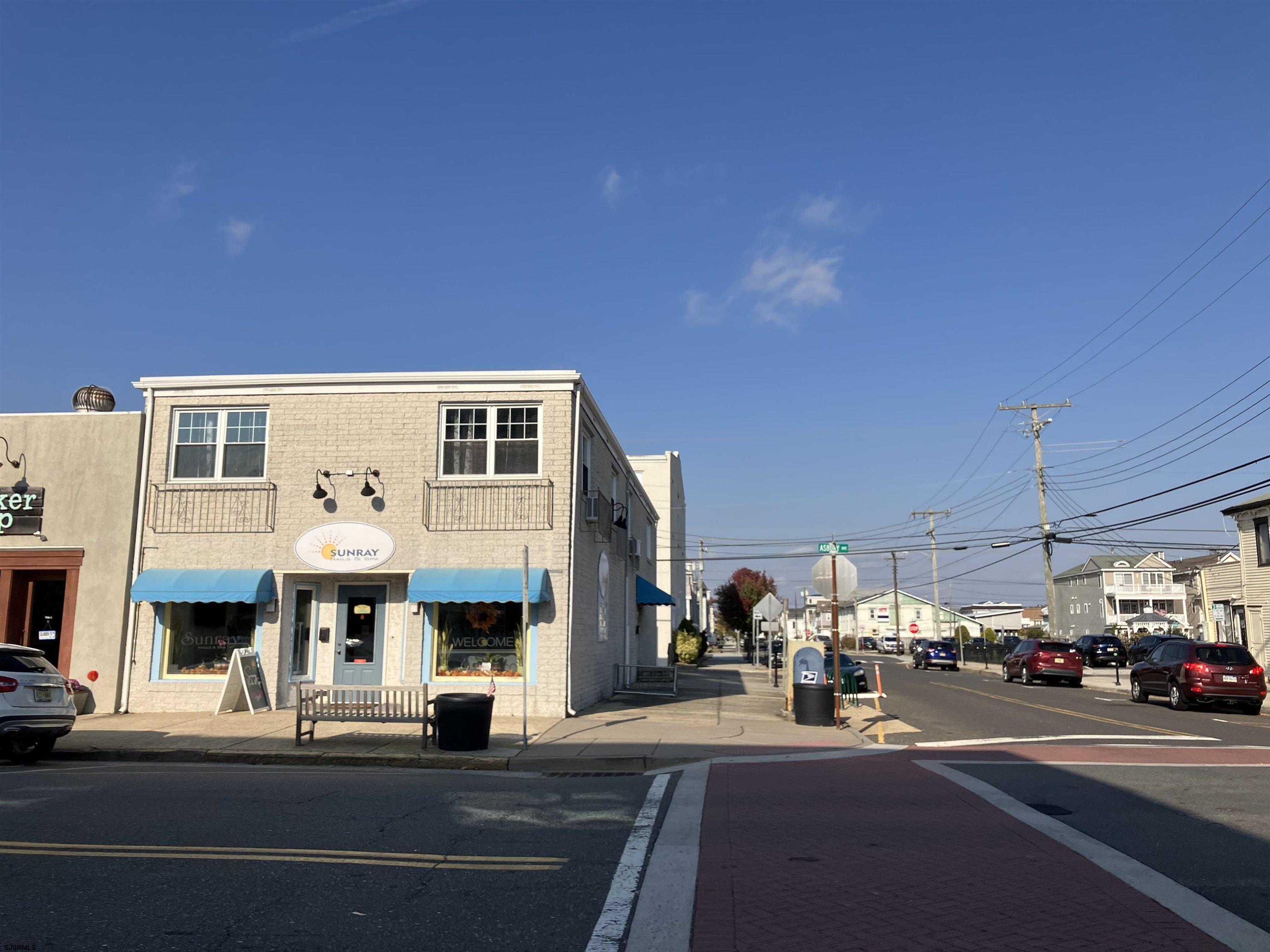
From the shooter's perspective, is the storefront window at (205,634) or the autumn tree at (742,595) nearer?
the storefront window at (205,634)

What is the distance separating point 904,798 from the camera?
1034 centimetres

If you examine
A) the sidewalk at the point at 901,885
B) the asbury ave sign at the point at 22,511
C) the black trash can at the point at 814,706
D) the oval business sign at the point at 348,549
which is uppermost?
the asbury ave sign at the point at 22,511

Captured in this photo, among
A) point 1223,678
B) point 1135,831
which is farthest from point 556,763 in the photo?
point 1223,678

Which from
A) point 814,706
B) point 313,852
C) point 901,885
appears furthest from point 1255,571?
point 313,852

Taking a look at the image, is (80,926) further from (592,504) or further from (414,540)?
(592,504)

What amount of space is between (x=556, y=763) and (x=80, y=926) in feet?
25.5

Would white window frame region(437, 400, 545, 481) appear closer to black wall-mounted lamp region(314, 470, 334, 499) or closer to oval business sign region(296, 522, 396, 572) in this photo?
oval business sign region(296, 522, 396, 572)

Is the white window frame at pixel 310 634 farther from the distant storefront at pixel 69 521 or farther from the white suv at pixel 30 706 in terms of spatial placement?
the white suv at pixel 30 706

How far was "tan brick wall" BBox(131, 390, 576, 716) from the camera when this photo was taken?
17.9 m

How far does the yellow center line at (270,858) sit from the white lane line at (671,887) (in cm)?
86

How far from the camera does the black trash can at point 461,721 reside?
1351cm

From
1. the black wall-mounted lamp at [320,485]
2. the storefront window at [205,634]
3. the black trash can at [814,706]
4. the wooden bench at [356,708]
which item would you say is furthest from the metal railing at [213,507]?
the black trash can at [814,706]

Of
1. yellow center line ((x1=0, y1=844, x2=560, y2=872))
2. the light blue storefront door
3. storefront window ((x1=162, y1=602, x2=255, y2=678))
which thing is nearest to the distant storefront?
storefront window ((x1=162, y1=602, x2=255, y2=678))

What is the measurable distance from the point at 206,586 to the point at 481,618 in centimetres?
507
